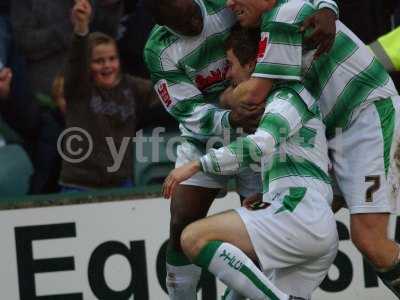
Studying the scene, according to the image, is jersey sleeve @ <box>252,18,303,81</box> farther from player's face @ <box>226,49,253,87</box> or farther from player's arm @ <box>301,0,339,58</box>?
player's face @ <box>226,49,253,87</box>

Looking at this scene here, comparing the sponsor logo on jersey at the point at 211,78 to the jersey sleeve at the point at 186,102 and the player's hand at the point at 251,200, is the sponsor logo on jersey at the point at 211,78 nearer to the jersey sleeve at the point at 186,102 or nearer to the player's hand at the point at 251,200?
the jersey sleeve at the point at 186,102

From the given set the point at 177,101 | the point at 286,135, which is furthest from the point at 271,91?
the point at 177,101

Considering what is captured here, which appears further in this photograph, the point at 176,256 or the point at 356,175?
the point at 176,256

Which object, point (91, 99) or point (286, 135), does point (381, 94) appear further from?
point (91, 99)

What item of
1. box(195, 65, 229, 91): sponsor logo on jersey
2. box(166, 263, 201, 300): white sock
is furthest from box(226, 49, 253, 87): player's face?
box(166, 263, 201, 300): white sock

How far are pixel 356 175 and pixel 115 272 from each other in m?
2.14

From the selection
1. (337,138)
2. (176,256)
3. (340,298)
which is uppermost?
(337,138)

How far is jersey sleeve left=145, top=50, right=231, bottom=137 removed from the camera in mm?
6965

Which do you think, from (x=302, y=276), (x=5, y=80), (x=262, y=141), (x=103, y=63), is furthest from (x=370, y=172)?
(x=5, y=80)

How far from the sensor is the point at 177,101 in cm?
710

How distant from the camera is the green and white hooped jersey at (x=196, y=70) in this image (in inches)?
272

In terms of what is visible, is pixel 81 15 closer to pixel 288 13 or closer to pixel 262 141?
pixel 288 13

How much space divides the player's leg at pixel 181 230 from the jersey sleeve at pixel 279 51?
3.24 ft

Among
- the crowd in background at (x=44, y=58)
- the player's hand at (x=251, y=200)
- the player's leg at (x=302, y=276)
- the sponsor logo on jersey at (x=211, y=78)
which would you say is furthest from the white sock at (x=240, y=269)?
the crowd in background at (x=44, y=58)
